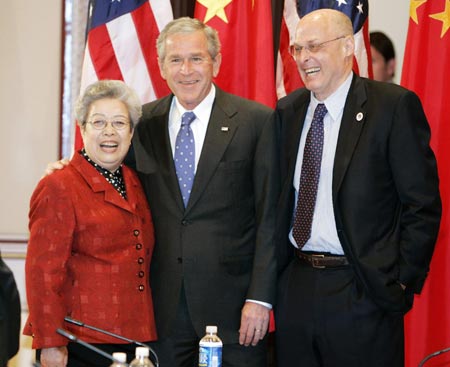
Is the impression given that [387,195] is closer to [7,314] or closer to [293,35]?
[293,35]

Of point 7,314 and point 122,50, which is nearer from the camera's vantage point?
point 7,314

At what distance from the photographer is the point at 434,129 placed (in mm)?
4215

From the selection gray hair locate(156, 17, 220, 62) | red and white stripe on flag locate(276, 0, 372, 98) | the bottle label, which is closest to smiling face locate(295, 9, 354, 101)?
gray hair locate(156, 17, 220, 62)

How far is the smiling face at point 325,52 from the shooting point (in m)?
3.57

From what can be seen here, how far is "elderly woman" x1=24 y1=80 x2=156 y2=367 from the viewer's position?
136 inches

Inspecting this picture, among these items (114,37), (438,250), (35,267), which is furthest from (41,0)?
(438,250)

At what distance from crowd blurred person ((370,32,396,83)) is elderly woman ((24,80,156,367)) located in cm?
193

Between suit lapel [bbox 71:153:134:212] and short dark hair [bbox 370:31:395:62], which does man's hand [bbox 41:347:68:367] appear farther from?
short dark hair [bbox 370:31:395:62]

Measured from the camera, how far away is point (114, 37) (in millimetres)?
4625

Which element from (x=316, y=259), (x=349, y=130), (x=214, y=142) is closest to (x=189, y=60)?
(x=214, y=142)

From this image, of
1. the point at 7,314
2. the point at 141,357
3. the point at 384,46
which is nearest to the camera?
the point at 7,314

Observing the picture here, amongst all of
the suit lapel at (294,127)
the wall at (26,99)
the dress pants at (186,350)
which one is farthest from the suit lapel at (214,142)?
the wall at (26,99)

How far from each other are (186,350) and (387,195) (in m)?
1.08

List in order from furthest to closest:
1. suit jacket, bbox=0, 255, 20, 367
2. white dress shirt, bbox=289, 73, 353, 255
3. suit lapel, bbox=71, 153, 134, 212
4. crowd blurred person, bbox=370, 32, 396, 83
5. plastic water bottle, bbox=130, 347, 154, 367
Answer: crowd blurred person, bbox=370, 32, 396, 83, suit lapel, bbox=71, 153, 134, 212, white dress shirt, bbox=289, 73, 353, 255, plastic water bottle, bbox=130, 347, 154, 367, suit jacket, bbox=0, 255, 20, 367
